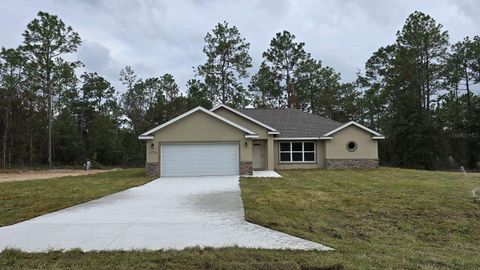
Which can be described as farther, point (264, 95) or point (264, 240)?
point (264, 95)

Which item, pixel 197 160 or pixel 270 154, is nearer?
pixel 197 160

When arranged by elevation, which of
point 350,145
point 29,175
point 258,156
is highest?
point 350,145

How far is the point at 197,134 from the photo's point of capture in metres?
20.7

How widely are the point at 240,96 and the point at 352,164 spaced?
2243 centimetres

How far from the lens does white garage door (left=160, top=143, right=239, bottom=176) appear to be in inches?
811

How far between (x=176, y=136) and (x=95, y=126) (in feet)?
92.6

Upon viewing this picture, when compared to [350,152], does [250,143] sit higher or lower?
higher

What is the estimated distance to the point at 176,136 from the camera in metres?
20.7

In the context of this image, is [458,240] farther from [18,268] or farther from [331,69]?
[331,69]

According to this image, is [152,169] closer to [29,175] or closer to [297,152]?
[297,152]

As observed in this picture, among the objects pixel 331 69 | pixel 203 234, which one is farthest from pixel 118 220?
pixel 331 69

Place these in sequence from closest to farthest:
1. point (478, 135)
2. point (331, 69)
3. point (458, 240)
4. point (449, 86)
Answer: point (458, 240)
point (478, 135)
point (449, 86)
point (331, 69)

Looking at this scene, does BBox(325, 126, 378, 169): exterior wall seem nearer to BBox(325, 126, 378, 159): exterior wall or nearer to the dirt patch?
BBox(325, 126, 378, 159): exterior wall

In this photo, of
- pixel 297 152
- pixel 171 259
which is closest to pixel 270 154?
pixel 297 152
